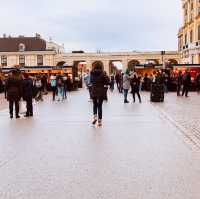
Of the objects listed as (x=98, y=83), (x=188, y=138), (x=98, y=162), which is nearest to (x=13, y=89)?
(x=98, y=83)

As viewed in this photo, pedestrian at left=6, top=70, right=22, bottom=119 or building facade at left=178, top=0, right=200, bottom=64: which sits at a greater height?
building facade at left=178, top=0, right=200, bottom=64

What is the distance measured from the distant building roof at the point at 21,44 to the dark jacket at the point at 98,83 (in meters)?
93.3

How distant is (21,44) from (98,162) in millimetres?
102547

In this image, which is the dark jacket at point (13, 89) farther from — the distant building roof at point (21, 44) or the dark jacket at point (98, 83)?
the distant building roof at point (21, 44)

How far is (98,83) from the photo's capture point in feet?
51.3

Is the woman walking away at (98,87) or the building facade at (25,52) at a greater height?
the building facade at (25,52)

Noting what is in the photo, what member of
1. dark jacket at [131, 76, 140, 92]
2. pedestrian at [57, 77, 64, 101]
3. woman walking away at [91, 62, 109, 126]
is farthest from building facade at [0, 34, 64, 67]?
woman walking away at [91, 62, 109, 126]

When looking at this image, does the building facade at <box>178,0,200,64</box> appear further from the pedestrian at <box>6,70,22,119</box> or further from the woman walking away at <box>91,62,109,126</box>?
the woman walking away at <box>91,62,109,126</box>

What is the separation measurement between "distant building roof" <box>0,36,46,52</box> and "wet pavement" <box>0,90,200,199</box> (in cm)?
9492

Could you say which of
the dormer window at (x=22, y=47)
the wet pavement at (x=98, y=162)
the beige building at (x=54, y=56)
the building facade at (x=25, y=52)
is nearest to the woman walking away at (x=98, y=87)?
the wet pavement at (x=98, y=162)

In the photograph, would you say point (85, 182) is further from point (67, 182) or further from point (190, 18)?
point (190, 18)

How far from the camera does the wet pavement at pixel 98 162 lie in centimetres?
Answer: 707

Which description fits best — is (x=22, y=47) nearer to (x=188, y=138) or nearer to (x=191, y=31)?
(x=191, y=31)

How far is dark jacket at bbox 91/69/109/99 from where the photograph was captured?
50.8 ft
